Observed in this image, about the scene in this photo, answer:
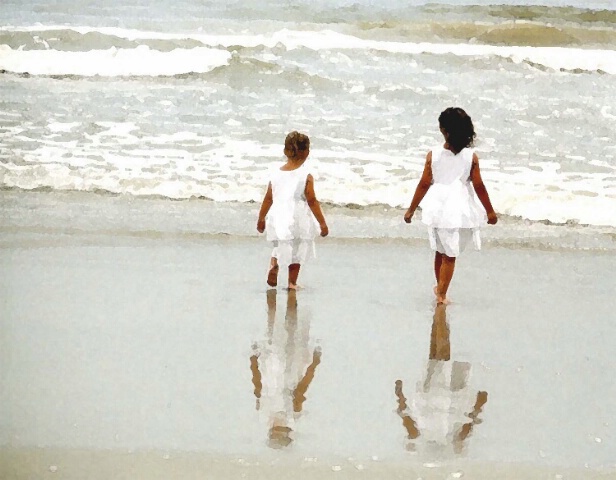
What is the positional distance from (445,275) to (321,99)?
0.83 m

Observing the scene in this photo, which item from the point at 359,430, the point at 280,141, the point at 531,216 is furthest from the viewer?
the point at 531,216

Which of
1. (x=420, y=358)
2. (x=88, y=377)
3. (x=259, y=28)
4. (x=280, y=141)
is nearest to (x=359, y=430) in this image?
(x=420, y=358)

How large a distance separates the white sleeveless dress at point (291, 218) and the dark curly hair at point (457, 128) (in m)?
0.44

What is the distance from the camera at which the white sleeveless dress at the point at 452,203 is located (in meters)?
2.64

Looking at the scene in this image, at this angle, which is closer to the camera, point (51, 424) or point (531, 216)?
point (51, 424)

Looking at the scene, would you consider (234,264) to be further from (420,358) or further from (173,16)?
(173,16)

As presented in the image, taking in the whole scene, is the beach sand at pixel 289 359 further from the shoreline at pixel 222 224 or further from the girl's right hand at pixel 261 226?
the girl's right hand at pixel 261 226

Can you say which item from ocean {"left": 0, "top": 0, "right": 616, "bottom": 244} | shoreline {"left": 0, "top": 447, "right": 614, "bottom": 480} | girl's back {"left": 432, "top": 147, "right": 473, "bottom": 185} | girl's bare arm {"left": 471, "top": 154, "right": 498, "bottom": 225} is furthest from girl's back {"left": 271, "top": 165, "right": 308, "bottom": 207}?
shoreline {"left": 0, "top": 447, "right": 614, "bottom": 480}

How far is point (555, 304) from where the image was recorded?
2.72 m

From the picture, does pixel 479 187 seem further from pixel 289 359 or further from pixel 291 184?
pixel 289 359

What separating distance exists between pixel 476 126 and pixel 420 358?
33.8 inches

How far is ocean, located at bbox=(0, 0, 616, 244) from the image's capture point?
9.37 ft

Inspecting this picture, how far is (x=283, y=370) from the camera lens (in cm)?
236

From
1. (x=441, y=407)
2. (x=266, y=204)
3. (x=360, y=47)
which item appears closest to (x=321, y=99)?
(x=360, y=47)
